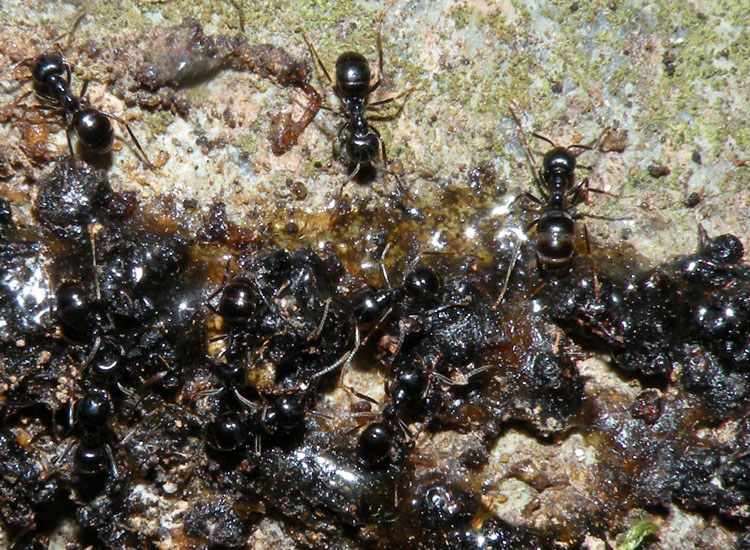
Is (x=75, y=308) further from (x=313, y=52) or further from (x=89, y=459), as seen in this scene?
(x=313, y=52)

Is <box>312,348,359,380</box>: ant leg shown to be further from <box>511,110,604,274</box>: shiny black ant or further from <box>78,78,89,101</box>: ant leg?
<box>78,78,89,101</box>: ant leg

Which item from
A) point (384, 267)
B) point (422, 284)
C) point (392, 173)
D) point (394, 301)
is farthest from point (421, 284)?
point (392, 173)

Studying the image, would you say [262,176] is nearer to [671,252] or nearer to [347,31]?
[347,31]

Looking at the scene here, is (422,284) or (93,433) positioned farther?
Result: (422,284)

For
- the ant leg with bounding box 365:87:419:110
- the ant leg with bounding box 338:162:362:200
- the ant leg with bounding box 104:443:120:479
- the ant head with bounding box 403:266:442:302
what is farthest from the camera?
the ant leg with bounding box 365:87:419:110

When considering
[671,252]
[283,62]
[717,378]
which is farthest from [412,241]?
[717,378]

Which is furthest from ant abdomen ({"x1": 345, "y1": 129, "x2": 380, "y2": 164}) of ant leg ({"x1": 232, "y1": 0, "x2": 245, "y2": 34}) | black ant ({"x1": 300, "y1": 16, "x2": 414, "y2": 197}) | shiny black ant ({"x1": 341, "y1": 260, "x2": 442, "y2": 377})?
ant leg ({"x1": 232, "y1": 0, "x2": 245, "y2": 34})
